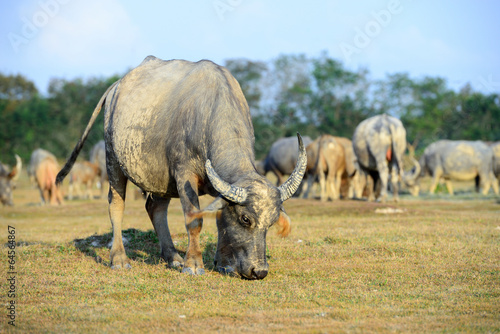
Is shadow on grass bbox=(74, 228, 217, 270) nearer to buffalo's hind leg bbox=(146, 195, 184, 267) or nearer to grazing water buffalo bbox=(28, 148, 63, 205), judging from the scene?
buffalo's hind leg bbox=(146, 195, 184, 267)

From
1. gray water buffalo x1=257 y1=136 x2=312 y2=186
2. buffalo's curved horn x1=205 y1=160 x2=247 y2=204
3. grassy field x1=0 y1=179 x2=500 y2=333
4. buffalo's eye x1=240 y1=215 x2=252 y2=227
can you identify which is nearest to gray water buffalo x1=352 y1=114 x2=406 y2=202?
gray water buffalo x1=257 y1=136 x2=312 y2=186

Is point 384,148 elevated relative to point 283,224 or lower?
elevated

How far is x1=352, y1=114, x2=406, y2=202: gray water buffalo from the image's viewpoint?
2028cm

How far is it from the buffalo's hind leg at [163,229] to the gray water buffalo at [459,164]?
74.1ft

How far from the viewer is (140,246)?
1041 cm

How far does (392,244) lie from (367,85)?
48228 mm

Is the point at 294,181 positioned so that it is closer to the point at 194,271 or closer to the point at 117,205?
the point at 194,271

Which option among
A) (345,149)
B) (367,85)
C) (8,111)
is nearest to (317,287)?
(345,149)

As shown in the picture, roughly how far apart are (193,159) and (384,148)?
13687mm

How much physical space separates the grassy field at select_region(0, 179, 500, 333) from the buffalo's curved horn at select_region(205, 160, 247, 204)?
3.65 ft

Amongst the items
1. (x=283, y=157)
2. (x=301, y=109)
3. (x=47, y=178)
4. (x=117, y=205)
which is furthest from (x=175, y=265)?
(x=301, y=109)

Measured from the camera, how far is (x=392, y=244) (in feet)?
32.4

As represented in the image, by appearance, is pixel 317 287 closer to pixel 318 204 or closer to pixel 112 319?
pixel 112 319

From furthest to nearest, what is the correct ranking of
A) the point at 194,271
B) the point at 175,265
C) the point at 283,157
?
1. the point at 283,157
2. the point at 175,265
3. the point at 194,271
